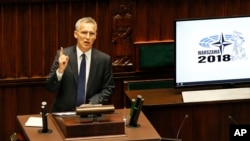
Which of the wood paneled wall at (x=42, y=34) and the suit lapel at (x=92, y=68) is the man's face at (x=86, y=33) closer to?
the suit lapel at (x=92, y=68)

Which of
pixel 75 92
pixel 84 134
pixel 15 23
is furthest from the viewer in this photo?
pixel 15 23

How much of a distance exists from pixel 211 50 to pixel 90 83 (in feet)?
3.71

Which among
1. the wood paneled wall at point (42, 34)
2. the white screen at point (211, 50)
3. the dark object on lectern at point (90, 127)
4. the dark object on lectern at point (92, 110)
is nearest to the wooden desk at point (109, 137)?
the dark object on lectern at point (90, 127)

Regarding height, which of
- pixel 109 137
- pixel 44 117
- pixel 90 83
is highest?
pixel 90 83

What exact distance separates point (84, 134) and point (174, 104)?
1.39 metres

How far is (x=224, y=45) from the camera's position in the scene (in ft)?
23.1

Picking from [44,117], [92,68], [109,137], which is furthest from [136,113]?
[92,68]

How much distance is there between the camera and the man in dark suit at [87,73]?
6582mm

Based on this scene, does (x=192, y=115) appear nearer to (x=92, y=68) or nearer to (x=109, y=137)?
(x=92, y=68)

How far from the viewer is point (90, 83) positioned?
666 cm

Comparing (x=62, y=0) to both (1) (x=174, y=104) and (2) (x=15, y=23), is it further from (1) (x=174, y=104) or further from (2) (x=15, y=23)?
(1) (x=174, y=104)

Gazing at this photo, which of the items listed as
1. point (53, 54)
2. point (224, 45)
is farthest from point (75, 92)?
point (224, 45)

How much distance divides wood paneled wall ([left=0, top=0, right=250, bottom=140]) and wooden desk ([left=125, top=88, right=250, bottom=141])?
0.67 metres

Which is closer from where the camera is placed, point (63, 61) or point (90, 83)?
point (63, 61)
